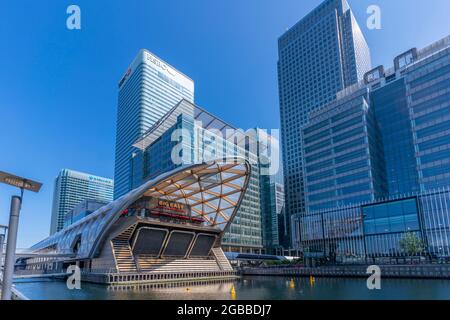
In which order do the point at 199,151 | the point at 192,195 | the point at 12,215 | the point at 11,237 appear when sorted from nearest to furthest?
the point at 11,237 → the point at 12,215 → the point at 192,195 → the point at 199,151

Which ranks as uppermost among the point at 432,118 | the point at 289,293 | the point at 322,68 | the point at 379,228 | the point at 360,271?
the point at 322,68

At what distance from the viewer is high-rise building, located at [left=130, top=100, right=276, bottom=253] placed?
139000mm

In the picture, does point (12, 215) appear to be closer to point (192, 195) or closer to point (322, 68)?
point (192, 195)

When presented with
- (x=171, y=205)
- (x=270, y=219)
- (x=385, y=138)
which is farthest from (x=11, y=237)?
(x=270, y=219)

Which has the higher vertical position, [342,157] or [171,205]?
[342,157]

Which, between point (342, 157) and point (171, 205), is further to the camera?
point (342, 157)

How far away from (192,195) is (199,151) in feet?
214

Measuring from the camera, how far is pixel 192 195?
82.2 metres

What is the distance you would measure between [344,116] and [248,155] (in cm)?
7516

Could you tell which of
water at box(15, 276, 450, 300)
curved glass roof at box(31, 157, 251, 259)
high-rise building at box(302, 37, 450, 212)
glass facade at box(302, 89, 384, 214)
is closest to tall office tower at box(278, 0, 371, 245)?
high-rise building at box(302, 37, 450, 212)

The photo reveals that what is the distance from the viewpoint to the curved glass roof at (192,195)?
220 ft

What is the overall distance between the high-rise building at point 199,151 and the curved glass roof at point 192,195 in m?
50.2

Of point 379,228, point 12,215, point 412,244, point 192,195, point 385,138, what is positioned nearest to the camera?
point 12,215

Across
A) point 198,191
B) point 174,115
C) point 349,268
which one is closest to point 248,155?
point 174,115
